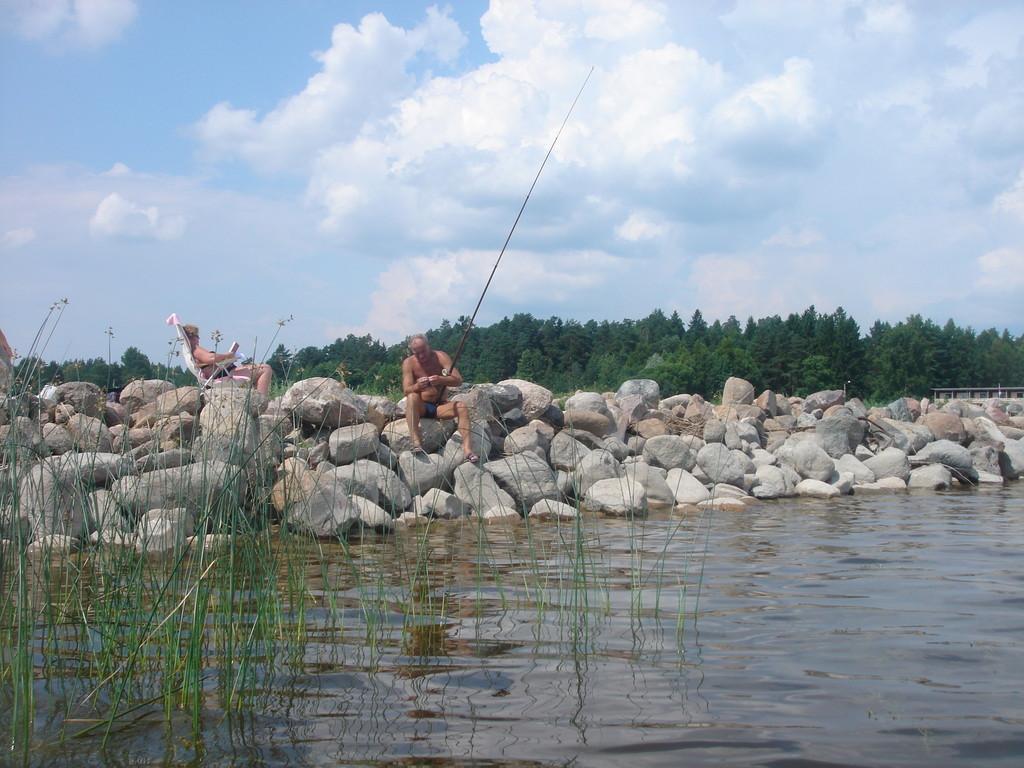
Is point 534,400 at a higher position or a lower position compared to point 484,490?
higher

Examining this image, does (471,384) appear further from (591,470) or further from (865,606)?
(865,606)

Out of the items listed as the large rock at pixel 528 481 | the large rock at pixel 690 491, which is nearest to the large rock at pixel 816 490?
the large rock at pixel 690 491

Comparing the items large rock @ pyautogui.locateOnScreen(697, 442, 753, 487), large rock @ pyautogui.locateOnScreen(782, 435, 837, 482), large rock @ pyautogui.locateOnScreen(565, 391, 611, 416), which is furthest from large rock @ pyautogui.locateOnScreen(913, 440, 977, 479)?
large rock @ pyautogui.locateOnScreen(565, 391, 611, 416)

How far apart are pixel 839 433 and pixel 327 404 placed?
7465 millimetres

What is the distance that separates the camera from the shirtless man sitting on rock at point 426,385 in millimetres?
9766

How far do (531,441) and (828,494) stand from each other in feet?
11.8

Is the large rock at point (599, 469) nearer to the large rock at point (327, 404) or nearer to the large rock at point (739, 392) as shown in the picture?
the large rock at point (327, 404)

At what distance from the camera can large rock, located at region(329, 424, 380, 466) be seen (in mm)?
9172

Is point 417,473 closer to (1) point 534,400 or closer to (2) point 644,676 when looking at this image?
(1) point 534,400

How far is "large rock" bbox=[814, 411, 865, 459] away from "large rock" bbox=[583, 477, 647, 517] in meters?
4.82

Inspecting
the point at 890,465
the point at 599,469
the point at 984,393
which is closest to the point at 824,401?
the point at 890,465

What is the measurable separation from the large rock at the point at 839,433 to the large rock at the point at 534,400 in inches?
160

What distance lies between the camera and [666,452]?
38.0 feet

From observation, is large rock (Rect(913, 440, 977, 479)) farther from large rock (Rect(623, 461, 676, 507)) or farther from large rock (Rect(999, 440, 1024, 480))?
large rock (Rect(623, 461, 676, 507))
